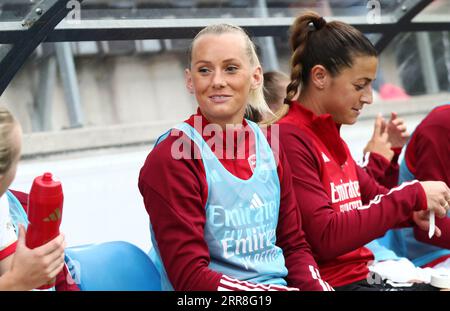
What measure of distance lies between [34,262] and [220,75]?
82 cm

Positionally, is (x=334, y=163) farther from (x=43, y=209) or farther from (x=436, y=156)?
(x=43, y=209)

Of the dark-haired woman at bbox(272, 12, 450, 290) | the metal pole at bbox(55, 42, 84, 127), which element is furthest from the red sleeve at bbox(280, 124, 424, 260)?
the metal pole at bbox(55, 42, 84, 127)

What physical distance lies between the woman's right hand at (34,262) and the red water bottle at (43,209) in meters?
0.01

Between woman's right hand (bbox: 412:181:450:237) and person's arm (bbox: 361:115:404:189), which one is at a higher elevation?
person's arm (bbox: 361:115:404:189)

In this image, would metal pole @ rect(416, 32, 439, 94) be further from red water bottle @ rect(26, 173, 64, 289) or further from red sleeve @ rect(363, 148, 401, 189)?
red water bottle @ rect(26, 173, 64, 289)

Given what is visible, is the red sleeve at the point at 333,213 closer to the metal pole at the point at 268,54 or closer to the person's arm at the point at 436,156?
the person's arm at the point at 436,156

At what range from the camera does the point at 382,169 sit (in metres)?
3.03

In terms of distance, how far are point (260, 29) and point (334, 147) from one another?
37.6 inches

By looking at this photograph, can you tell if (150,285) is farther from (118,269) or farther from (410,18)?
(410,18)

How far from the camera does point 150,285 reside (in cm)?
216

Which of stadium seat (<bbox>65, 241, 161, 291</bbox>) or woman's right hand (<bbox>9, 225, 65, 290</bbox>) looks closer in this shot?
woman's right hand (<bbox>9, 225, 65, 290</bbox>)

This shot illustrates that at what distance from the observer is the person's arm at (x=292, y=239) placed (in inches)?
85.7

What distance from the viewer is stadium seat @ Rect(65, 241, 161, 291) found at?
2068 mm

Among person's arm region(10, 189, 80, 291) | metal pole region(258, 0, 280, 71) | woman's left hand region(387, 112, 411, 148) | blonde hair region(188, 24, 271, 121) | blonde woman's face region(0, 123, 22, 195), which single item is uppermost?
metal pole region(258, 0, 280, 71)
